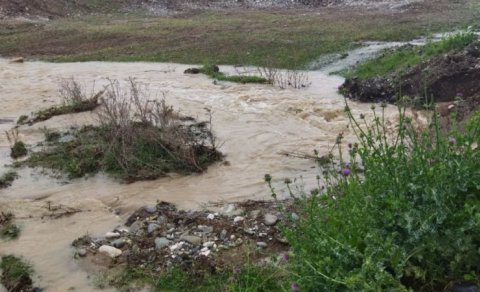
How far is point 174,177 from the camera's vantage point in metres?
8.80

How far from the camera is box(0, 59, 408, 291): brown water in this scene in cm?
699

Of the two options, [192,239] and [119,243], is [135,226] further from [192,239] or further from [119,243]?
[192,239]

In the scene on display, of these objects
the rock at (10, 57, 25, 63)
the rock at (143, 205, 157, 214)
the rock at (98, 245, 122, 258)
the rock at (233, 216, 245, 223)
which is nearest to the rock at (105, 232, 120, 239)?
the rock at (98, 245, 122, 258)

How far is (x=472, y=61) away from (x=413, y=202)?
31.0ft

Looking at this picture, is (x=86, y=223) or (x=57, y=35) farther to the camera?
(x=57, y=35)

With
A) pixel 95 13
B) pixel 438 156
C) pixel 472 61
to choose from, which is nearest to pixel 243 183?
pixel 438 156

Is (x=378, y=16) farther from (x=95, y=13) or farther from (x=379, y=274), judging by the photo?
(x=379, y=274)

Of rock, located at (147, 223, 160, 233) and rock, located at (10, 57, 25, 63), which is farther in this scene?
rock, located at (10, 57, 25, 63)

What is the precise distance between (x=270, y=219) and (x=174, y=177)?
2.70 metres

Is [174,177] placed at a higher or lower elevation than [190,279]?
higher

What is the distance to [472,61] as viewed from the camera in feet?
39.3

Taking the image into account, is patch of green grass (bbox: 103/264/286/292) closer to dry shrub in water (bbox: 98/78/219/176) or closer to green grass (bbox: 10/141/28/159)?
dry shrub in water (bbox: 98/78/219/176)

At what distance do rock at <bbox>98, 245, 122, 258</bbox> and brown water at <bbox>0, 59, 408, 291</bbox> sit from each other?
1.16ft

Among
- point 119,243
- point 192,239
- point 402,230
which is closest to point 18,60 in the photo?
point 119,243
